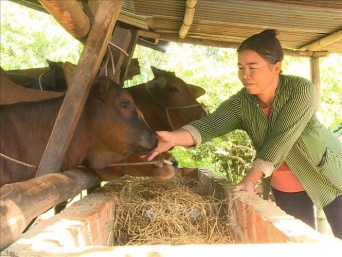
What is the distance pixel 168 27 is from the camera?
514cm

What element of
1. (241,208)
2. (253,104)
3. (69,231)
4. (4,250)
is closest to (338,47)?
(253,104)

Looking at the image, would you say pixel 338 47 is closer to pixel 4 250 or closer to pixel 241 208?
pixel 241 208

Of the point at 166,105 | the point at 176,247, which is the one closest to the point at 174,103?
the point at 166,105

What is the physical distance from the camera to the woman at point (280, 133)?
303cm

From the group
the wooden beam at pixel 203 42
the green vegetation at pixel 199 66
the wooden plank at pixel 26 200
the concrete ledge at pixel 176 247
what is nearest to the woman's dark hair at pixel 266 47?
the concrete ledge at pixel 176 247

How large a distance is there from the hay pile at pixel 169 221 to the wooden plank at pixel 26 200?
1.66 ft

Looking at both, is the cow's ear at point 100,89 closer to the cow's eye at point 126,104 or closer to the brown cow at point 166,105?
the cow's eye at point 126,104

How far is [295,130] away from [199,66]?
1050cm

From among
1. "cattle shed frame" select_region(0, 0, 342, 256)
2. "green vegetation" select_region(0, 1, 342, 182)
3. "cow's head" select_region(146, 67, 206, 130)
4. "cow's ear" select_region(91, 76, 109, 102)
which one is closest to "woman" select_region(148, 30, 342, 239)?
"cattle shed frame" select_region(0, 0, 342, 256)

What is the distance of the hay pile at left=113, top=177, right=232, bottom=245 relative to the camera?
2.94 meters

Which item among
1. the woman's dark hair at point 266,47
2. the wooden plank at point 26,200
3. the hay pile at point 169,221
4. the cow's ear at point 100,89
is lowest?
the hay pile at point 169,221

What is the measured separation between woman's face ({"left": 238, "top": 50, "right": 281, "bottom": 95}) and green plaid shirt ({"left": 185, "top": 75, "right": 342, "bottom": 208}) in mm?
131

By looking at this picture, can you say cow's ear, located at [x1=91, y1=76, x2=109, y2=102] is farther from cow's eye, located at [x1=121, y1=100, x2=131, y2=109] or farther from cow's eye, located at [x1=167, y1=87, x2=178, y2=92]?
cow's eye, located at [x1=167, y1=87, x2=178, y2=92]

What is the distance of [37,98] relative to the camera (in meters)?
3.64
